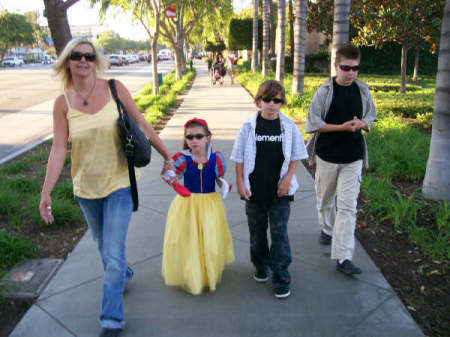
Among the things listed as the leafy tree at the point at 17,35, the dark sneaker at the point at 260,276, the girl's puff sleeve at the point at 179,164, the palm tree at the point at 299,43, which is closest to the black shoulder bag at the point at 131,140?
the girl's puff sleeve at the point at 179,164

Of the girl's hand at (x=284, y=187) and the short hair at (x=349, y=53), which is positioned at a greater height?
the short hair at (x=349, y=53)

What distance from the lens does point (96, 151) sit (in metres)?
2.75

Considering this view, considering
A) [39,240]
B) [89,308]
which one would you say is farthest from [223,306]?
[39,240]

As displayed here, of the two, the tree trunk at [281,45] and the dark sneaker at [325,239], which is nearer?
the dark sneaker at [325,239]

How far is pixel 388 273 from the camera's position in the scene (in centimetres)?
372

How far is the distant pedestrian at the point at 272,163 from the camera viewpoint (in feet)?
10.3

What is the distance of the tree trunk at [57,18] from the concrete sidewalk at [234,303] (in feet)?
16.8

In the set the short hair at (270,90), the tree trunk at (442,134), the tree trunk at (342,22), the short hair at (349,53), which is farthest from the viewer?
the tree trunk at (342,22)

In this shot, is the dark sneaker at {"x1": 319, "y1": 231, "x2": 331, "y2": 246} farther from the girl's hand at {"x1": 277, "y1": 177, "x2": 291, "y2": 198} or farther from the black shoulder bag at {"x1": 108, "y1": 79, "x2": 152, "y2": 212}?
the black shoulder bag at {"x1": 108, "y1": 79, "x2": 152, "y2": 212}

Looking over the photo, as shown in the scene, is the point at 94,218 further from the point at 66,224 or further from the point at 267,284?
the point at 66,224

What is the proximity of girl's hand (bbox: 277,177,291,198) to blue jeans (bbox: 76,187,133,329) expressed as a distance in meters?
1.08

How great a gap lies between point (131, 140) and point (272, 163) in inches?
41.2

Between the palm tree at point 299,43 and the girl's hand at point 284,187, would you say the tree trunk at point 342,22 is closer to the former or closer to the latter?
the palm tree at point 299,43

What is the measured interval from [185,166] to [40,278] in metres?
1.62
